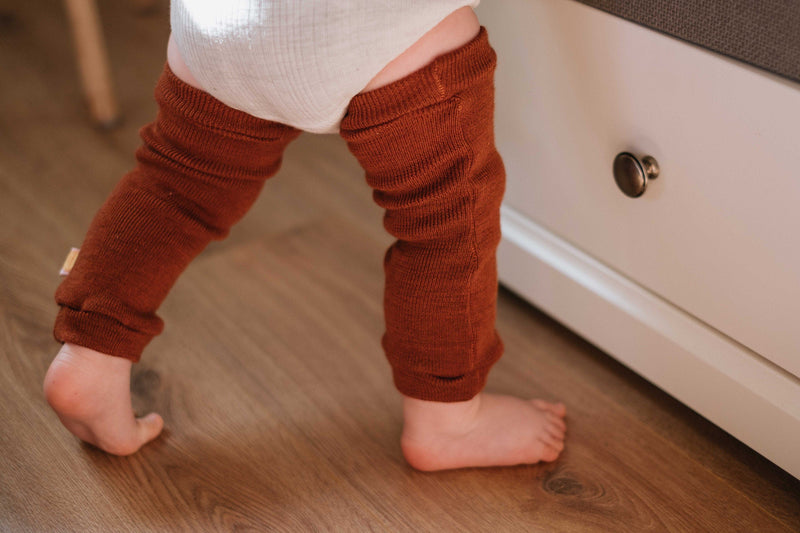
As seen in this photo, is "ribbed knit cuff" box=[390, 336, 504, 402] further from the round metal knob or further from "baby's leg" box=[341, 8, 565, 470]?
the round metal knob

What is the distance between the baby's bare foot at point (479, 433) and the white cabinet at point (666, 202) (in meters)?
0.12

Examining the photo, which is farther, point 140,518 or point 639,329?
point 639,329

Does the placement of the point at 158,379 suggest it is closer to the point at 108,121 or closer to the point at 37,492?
the point at 37,492

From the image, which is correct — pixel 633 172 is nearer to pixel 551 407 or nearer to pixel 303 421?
pixel 551 407

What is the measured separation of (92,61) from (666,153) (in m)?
0.84

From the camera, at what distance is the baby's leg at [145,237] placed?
0.60 m

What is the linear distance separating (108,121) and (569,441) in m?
0.83

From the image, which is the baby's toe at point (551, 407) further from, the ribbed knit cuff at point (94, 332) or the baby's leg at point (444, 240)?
the ribbed knit cuff at point (94, 332)

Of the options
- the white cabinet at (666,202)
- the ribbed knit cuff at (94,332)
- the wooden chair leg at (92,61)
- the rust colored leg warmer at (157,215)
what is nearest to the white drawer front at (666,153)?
the white cabinet at (666,202)

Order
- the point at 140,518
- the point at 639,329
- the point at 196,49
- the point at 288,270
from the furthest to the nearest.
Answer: the point at 288,270 < the point at 639,329 < the point at 140,518 < the point at 196,49

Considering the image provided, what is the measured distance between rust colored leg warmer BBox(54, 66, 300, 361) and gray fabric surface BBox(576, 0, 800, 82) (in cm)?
29

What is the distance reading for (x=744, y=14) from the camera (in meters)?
0.52

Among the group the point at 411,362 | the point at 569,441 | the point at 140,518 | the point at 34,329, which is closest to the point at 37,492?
the point at 140,518

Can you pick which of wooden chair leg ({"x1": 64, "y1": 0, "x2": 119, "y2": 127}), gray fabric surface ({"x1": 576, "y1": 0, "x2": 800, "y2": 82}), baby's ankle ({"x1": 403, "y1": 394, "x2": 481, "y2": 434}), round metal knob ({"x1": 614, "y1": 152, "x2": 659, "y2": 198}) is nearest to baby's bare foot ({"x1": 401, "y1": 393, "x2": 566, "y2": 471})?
baby's ankle ({"x1": 403, "y1": 394, "x2": 481, "y2": 434})
